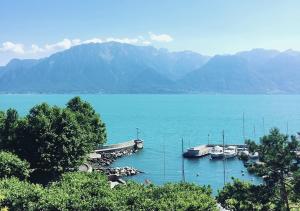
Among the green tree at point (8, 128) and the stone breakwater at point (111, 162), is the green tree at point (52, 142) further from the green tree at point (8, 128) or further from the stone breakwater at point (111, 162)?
the stone breakwater at point (111, 162)

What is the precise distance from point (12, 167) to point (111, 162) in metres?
50.3

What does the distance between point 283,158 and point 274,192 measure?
295 cm

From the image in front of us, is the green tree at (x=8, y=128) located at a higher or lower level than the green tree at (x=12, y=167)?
higher

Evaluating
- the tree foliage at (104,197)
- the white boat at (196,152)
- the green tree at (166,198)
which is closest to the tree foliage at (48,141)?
the tree foliage at (104,197)

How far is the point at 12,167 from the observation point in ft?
170

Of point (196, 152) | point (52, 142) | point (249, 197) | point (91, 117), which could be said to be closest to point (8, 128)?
point (52, 142)

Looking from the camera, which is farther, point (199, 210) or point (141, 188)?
point (141, 188)

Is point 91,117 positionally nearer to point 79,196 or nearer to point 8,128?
point 8,128

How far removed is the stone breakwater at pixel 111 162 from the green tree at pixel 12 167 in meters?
31.5

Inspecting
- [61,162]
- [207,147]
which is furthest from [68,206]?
[207,147]

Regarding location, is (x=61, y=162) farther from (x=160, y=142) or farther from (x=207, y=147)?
(x=160, y=142)

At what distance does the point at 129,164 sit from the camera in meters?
101

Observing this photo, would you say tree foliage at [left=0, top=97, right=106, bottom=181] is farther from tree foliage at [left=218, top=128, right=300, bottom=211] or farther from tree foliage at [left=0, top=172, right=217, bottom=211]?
tree foliage at [left=218, top=128, right=300, bottom=211]

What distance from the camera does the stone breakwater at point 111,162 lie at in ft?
284
